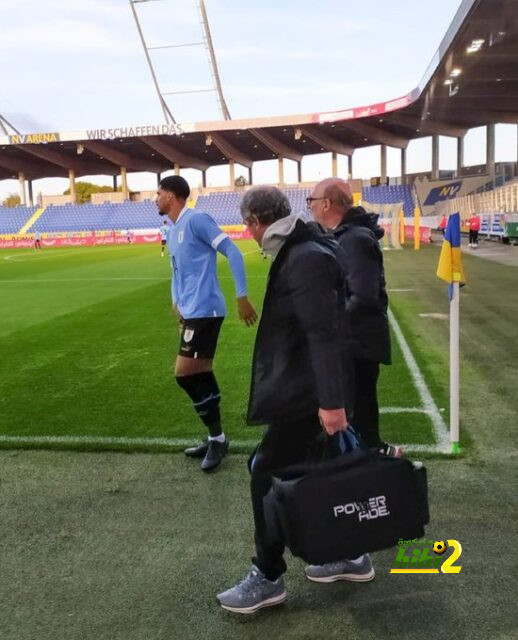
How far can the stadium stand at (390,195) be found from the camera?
201 ft

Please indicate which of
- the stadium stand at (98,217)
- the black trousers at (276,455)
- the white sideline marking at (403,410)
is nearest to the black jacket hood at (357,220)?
the black trousers at (276,455)

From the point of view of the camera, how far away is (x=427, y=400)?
5.52 m

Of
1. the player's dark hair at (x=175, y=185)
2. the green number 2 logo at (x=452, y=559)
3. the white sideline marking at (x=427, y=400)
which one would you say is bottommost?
the green number 2 logo at (x=452, y=559)

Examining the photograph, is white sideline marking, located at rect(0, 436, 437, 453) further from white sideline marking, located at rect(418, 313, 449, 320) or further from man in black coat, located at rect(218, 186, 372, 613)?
white sideline marking, located at rect(418, 313, 449, 320)

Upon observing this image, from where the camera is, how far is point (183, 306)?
4215 mm

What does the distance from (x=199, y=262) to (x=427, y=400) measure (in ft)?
8.58

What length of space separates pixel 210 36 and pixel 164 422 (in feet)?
224

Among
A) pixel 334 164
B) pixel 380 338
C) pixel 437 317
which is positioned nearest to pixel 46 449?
pixel 380 338

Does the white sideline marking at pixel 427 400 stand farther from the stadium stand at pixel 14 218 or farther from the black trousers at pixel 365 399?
the stadium stand at pixel 14 218

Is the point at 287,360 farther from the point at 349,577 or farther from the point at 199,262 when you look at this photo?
the point at 199,262

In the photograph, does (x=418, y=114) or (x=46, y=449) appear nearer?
(x=46, y=449)

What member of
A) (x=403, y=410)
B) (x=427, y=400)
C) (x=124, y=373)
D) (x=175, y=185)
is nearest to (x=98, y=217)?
(x=124, y=373)

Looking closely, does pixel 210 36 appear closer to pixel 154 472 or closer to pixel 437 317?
pixel 437 317

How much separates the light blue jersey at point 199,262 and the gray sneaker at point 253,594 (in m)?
1.93
